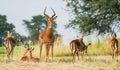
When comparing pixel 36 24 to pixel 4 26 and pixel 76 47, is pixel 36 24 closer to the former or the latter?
pixel 4 26

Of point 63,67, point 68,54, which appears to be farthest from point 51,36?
Answer: point 68,54

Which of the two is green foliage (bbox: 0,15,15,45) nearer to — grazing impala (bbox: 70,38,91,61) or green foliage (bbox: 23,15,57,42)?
green foliage (bbox: 23,15,57,42)

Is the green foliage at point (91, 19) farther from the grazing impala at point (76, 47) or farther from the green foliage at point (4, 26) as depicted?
the green foliage at point (4, 26)

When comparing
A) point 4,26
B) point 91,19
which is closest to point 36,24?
point 4,26

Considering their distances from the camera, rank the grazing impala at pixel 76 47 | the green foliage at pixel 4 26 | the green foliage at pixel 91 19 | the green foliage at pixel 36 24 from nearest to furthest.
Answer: the grazing impala at pixel 76 47, the green foliage at pixel 91 19, the green foliage at pixel 4 26, the green foliage at pixel 36 24

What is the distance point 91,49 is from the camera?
103 ft

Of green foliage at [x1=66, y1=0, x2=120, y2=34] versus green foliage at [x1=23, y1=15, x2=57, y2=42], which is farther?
green foliage at [x1=23, y1=15, x2=57, y2=42]

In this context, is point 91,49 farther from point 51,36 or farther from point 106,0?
point 51,36

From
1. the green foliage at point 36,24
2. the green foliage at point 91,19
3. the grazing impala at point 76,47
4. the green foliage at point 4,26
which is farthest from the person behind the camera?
the green foliage at point 36,24

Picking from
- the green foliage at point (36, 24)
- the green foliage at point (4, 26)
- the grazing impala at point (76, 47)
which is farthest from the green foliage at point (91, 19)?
the green foliage at point (36, 24)

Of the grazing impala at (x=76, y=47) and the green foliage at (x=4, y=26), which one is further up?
the green foliage at (x=4, y=26)

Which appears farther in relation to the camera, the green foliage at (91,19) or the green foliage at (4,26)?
the green foliage at (4,26)

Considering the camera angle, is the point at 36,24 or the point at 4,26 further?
the point at 36,24

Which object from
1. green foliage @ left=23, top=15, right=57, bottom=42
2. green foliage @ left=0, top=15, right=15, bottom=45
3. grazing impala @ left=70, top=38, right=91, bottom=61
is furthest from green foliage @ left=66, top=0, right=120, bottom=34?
green foliage @ left=23, top=15, right=57, bottom=42
